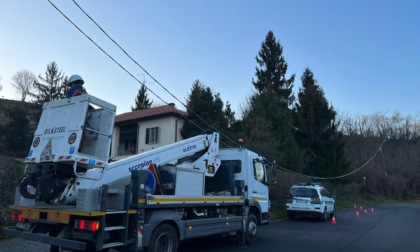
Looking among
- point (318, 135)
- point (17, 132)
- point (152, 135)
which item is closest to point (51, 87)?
point (17, 132)

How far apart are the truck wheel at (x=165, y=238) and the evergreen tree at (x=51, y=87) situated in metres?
40.4

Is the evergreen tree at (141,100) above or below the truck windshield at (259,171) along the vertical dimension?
above

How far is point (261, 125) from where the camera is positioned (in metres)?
23.7

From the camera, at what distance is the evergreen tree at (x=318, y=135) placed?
114 ft

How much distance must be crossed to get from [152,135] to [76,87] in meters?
24.8

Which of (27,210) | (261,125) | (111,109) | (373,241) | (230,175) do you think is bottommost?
(373,241)

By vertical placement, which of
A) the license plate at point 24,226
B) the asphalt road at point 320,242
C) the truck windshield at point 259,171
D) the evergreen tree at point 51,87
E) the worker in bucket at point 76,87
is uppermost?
the evergreen tree at point 51,87

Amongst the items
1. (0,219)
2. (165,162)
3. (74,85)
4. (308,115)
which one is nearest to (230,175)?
(165,162)

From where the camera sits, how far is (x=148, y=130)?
32531mm

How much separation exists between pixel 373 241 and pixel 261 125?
499 inches

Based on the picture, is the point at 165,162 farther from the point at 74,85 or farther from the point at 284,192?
the point at 284,192

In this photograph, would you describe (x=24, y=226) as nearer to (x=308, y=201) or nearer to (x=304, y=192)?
(x=308, y=201)

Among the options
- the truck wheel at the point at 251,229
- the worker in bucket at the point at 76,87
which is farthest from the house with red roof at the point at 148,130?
the worker in bucket at the point at 76,87

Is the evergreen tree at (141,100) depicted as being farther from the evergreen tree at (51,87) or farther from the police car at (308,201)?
the police car at (308,201)
